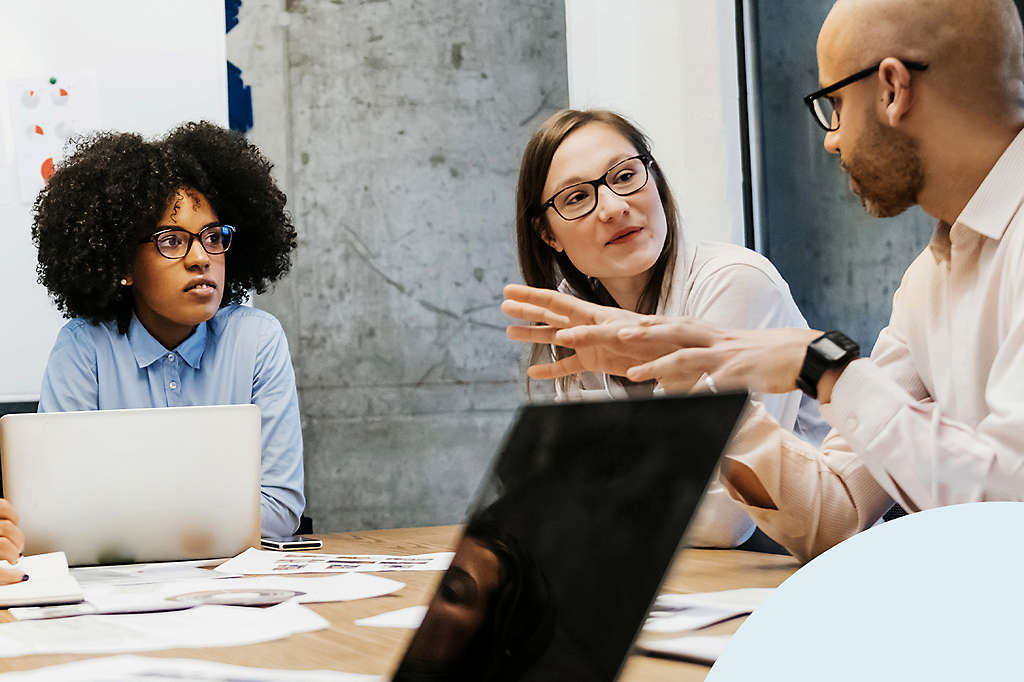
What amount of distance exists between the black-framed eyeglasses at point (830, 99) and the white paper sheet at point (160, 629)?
103 cm

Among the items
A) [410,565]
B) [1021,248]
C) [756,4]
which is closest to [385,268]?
[756,4]

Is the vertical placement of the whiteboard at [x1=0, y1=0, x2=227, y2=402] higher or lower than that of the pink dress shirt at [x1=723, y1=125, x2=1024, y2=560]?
higher

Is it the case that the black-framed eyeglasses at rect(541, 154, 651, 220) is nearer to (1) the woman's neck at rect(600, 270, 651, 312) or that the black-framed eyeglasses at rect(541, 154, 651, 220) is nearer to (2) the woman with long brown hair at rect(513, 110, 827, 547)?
(2) the woman with long brown hair at rect(513, 110, 827, 547)

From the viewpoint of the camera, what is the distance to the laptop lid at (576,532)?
1.50 feet

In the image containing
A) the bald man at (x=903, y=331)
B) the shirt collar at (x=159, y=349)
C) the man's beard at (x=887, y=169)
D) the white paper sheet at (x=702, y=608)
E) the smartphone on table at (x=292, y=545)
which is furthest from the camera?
the shirt collar at (x=159, y=349)

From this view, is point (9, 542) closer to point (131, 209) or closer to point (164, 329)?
point (164, 329)

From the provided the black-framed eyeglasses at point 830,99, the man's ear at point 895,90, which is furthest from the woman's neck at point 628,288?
the man's ear at point 895,90

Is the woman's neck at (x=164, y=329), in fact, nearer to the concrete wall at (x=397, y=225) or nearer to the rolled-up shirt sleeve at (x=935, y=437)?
the concrete wall at (x=397, y=225)

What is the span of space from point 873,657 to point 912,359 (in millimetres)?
1259

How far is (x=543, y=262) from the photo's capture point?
2.37 meters

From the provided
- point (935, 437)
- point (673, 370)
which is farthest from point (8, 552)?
point (935, 437)

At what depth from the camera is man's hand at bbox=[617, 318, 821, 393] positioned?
1156 mm

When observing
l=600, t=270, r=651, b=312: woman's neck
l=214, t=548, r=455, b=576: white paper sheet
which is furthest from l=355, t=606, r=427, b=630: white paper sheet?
l=600, t=270, r=651, b=312: woman's neck

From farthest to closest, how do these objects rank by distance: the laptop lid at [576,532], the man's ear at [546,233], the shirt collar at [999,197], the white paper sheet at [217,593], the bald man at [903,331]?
the man's ear at [546,233] < the shirt collar at [999,197] < the bald man at [903,331] < the white paper sheet at [217,593] < the laptop lid at [576,532]
